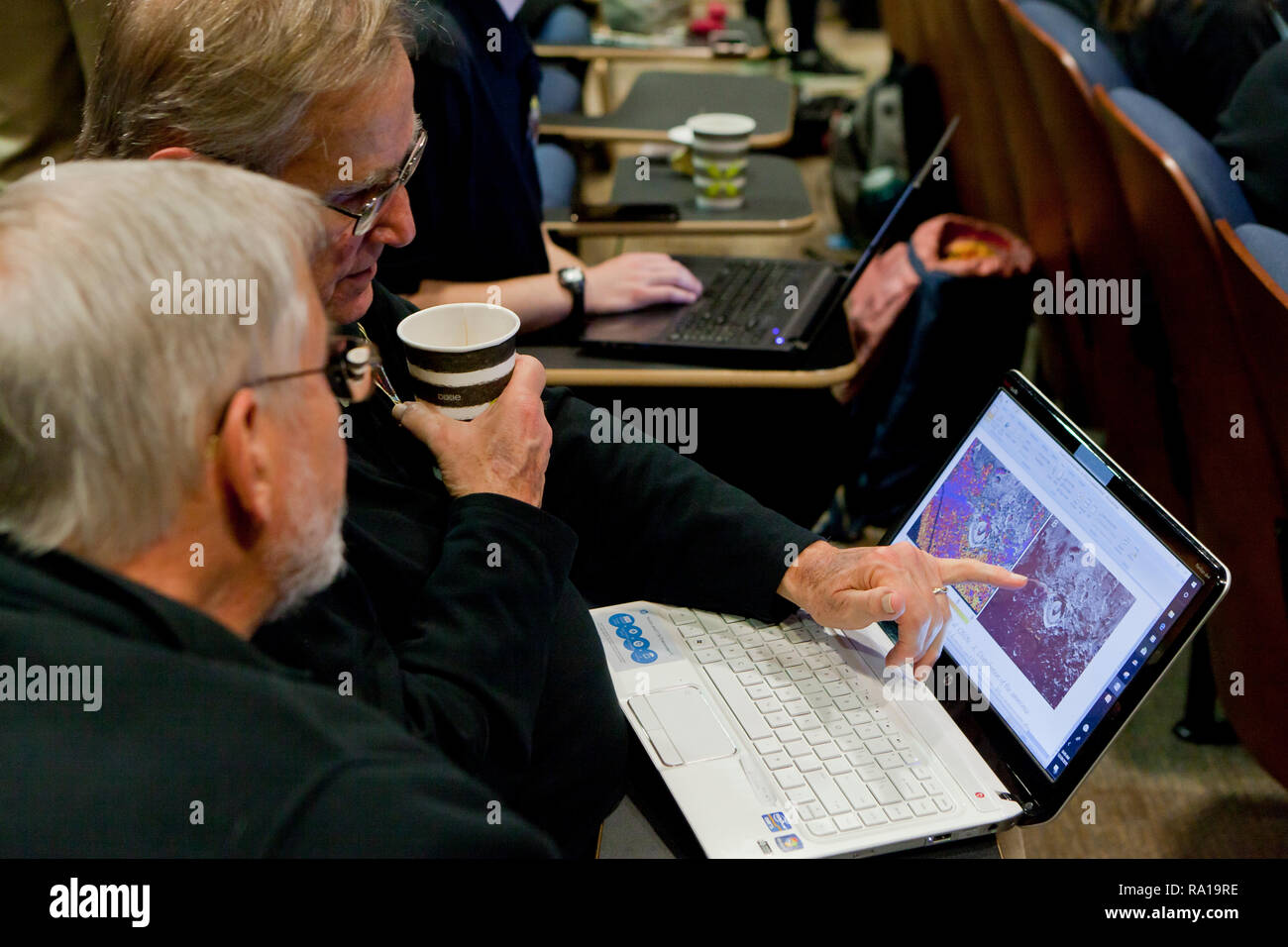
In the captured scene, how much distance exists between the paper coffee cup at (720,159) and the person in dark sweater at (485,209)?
0.42 m

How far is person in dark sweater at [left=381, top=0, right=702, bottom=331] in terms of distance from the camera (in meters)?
1.57

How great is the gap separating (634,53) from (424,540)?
7.42ft

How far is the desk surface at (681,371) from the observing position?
1.62 metres

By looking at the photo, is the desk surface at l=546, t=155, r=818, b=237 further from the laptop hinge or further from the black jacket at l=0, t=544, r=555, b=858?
the black jacket at l=0, t=544, r=555, b=858

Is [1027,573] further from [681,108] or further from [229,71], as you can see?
[681,108]

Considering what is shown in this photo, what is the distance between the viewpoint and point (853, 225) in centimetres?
337

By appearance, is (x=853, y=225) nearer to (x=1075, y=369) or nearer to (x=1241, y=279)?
(x=1075, y=369)

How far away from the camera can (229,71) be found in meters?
0.92

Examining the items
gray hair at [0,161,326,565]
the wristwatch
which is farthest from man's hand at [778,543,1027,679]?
the wristwatch

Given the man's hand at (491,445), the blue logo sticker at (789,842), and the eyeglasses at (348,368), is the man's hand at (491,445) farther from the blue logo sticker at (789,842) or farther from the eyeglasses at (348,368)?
the blue logo sticker at (789,842)

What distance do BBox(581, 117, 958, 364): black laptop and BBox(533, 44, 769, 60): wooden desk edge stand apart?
1.19m

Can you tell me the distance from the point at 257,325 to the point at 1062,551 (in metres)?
0.67
